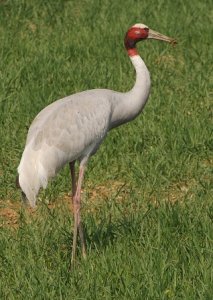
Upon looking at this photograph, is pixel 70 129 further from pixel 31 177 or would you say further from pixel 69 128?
pixel 31 177

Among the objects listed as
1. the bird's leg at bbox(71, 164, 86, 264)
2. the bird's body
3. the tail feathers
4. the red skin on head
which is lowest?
the bird's leg at bbox(71, 164, 86, 264)

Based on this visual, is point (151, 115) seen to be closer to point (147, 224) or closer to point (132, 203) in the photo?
point (132, 203)

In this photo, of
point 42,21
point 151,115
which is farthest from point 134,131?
point 42,21

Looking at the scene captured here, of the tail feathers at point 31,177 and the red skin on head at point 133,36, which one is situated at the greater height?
the red skin on head at point 133,36

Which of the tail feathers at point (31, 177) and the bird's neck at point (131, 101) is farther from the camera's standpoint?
the bird's neck at point (131, 101)

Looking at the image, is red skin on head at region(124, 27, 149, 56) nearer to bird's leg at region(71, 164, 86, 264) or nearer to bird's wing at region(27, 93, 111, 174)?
bird's wing at region(27, 93, 111, 174)

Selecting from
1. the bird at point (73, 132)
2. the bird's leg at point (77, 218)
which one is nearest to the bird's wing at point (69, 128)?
the bird at point (73, 132)

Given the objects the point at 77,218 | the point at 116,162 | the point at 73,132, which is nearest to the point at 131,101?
the point at 73,132

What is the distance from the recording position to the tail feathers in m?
5.70

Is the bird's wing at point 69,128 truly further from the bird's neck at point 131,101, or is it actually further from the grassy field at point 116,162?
the grassy field at point 116,162

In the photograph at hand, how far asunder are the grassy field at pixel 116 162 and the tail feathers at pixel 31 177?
35cm

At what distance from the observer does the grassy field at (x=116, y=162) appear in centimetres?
531

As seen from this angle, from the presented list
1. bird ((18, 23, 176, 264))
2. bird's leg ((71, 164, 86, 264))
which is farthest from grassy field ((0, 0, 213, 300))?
bird ((18, 23, 176, 264))

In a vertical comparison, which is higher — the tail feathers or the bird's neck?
the bird's neck
